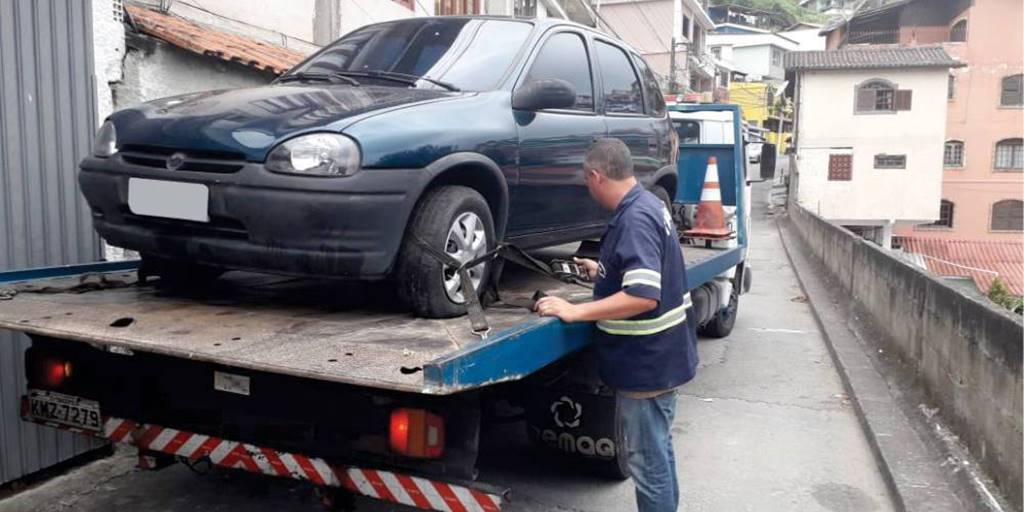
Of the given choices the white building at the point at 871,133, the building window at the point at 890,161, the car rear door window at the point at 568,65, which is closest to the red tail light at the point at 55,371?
the car rear door window at the point at 568,65

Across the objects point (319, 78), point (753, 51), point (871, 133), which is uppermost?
point (753, 51)

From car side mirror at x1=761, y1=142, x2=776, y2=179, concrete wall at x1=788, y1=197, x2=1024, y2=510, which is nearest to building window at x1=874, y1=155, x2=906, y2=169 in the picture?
car side mirror at x1=761, y1=142, x2=776, y2=179

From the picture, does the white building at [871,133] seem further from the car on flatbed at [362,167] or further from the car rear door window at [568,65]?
the car on flatbed at [362,167]

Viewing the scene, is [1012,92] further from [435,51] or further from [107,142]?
[107,142]

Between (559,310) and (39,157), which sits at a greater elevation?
(39,157)

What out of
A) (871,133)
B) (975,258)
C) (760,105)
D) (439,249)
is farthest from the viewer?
(760,105)

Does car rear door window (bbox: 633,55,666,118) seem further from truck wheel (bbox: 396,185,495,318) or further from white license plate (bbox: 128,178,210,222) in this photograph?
white license plate (bbox: 128,178,210,222)

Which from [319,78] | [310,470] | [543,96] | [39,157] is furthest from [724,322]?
[39,157]

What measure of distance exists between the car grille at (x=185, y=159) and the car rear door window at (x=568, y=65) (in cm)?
168

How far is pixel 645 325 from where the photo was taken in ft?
11.0

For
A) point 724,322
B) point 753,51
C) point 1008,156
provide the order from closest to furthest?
point 724,322
point 1008,156
point 753,51

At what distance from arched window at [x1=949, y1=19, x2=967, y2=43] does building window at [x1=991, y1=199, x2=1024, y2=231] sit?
7.64 metres

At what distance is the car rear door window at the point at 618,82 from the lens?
5.03 metres

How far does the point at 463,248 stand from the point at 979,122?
4089 cm
